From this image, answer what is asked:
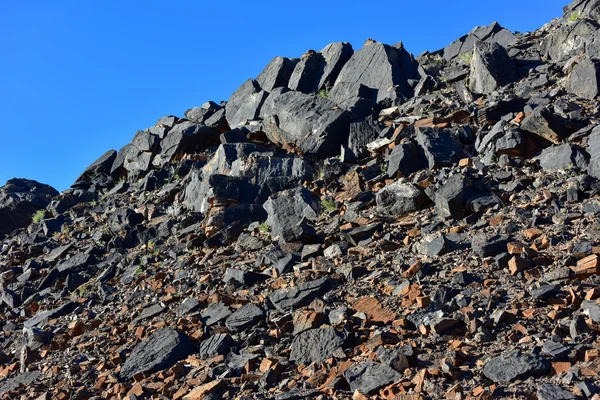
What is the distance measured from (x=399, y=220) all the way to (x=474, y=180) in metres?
1.34

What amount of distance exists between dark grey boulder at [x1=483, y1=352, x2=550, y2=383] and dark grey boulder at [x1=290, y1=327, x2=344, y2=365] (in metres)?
1.70

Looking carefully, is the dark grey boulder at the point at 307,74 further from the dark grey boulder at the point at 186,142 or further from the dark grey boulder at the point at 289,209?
the dark grey boulder at the point at 289,209

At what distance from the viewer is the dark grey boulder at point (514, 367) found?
4.92 metres

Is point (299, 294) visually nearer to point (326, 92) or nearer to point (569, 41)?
point (326, 92)

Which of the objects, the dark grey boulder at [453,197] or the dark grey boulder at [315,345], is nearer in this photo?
the dark grey boulder at [315,345]

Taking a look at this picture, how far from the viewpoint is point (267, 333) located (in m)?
7.24

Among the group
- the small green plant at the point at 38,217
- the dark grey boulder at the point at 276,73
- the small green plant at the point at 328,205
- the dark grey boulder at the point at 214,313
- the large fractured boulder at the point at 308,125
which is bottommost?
the dark grey boulder at the point at 214,313

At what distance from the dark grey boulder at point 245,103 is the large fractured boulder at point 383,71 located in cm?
245

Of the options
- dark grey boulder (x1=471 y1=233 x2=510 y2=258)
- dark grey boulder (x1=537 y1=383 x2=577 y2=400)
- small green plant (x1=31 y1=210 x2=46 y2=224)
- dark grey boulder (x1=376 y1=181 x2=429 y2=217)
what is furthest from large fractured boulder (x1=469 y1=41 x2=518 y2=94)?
small green plant (x1=31 y1=210 x2=46 y2=224)

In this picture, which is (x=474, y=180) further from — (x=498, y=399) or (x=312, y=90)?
(x=312, y=90)

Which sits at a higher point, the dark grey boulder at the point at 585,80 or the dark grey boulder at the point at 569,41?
the dark grey boulder at the point at 569,41

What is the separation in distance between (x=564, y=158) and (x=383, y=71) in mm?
7795

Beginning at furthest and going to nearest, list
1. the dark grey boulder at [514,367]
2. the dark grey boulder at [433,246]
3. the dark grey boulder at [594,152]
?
the dark grey boulder at [594,152]
the dark grey boulder at [433,246]
the dark grey boulder at [514,367]

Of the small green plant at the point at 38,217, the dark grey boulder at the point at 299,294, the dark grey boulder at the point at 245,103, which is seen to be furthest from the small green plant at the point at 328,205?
the small green plant at the point at 38,217
